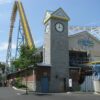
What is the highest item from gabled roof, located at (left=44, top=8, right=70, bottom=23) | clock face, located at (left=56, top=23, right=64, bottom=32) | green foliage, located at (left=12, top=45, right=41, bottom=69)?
gabled roof, located at (left=44, top=8, right=70, bottom=23)

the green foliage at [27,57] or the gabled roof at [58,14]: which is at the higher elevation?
the gabled roof at [58,14]

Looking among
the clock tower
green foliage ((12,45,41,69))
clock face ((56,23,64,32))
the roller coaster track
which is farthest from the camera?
the roller coaster track

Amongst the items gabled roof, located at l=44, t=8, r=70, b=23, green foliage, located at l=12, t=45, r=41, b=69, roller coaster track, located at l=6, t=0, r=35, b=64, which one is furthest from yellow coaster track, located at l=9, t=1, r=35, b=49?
green foliage, located at l=12, t=45, r=41, b=69

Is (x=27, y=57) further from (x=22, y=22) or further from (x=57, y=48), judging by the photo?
(x=22, y=22)

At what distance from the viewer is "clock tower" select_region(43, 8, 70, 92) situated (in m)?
43.9

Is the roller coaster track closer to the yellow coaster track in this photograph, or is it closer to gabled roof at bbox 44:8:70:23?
the yellow coaster track

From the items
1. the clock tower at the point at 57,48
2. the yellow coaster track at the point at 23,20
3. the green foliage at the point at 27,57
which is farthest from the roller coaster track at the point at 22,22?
the green foliage at the point at 27,57

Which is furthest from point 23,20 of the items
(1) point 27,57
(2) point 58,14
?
(1) point 27,57

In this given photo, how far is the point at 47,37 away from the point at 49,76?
6.53 m

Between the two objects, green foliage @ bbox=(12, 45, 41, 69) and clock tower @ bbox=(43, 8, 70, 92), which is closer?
green foliage @ bbox=(12, 45, 41, 69)

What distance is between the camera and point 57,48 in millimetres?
44875

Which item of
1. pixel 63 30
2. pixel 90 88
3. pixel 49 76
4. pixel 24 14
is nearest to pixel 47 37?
pixel 63 30

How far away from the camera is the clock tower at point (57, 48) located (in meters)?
43.9

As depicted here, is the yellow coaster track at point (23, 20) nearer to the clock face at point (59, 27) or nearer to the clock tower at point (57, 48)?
the clock tower at point (57, 48)
